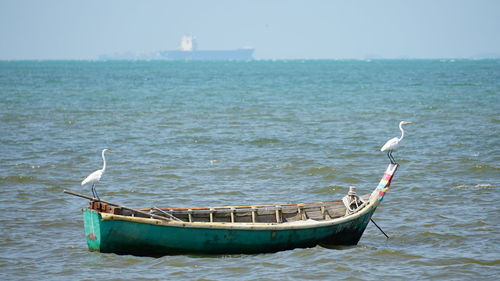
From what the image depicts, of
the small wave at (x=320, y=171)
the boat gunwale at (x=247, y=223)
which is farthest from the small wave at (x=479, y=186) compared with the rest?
the boat gunwale at (x=247, y=223)

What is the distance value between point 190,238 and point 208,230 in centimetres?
40

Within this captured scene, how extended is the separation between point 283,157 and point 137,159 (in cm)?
540

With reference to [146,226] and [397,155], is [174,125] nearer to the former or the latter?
[397,155]

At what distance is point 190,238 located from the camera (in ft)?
43.9

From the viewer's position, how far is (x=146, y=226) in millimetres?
13039

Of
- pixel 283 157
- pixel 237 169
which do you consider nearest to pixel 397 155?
pixel 283 157

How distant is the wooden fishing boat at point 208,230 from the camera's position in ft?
42.9

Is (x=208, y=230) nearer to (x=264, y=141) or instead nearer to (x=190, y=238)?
(x=190, y=238)

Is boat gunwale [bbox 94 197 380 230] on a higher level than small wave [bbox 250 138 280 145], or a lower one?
higher

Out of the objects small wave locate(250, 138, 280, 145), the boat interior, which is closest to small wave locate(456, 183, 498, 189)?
the boat interior

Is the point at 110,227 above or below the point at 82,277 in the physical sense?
above

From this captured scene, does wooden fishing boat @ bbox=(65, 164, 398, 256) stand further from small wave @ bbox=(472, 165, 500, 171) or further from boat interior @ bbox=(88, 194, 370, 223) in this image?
small wave @ bbox=(472, 165, 500, 171)

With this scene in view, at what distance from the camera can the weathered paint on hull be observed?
13.1 meters

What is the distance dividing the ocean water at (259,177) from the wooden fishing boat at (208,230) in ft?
0.84
